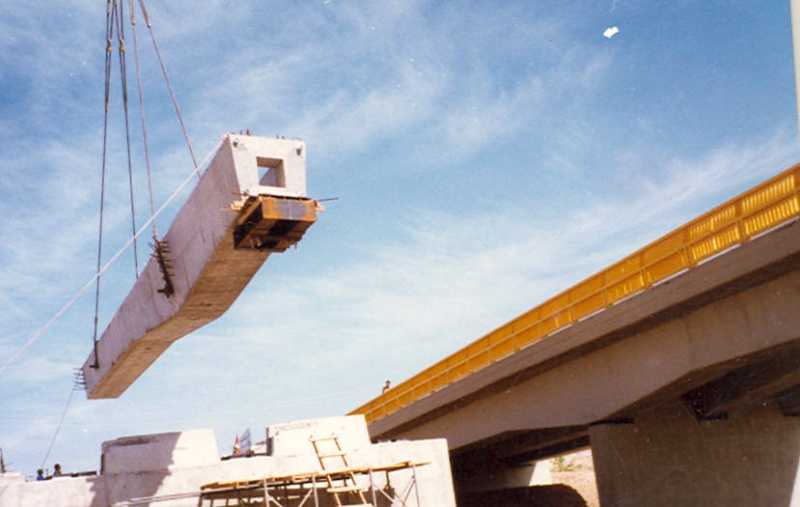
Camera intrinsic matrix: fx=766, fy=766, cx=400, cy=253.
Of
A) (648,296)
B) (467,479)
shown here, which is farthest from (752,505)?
(467,479)

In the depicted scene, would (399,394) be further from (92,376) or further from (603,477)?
(92,376)

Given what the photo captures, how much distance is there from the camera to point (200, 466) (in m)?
16.2

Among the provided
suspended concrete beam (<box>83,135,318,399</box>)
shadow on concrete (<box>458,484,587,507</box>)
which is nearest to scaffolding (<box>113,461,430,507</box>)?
suspended concrete beam (<box>83,135,318,399</box>)

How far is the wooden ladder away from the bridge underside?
5.74m

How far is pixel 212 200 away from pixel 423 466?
8.99 meters

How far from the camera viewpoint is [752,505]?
2081 centimetres

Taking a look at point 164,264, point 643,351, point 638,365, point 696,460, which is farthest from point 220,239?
point 696,460

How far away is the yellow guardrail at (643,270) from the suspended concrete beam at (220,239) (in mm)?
8485

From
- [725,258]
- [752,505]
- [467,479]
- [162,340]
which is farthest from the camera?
[467,479]

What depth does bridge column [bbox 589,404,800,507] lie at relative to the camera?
63.6ft

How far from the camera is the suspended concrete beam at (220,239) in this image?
11570 mm

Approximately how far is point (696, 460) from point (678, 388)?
3883mm

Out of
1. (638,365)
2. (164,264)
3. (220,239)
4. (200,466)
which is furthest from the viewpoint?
(638,365)

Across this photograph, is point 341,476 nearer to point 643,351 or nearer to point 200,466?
point 200,466
